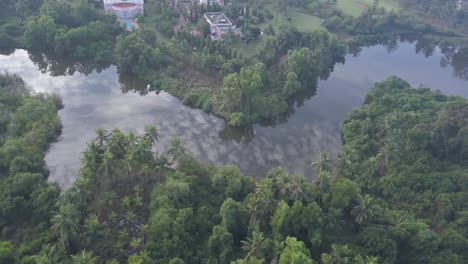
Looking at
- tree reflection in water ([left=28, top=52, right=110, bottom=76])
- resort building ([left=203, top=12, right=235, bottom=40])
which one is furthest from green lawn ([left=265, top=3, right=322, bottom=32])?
tree reflection in water ([left=28, top=52, right=110, bottom=76])

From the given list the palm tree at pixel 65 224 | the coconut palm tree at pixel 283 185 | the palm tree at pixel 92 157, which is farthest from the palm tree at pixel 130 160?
the coconut palm tree at pixel 283 185

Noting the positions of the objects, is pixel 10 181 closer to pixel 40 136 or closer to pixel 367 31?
pixel 40 136

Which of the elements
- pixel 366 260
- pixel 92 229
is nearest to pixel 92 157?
pixel 92 229

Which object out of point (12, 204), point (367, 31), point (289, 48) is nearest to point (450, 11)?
point (367, 31)

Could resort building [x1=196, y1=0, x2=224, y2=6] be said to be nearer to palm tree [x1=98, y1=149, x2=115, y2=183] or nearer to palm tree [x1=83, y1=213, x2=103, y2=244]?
palm tree [x1=98, y1=149, x2=115, y2=183]

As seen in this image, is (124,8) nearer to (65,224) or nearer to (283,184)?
(65,224)
